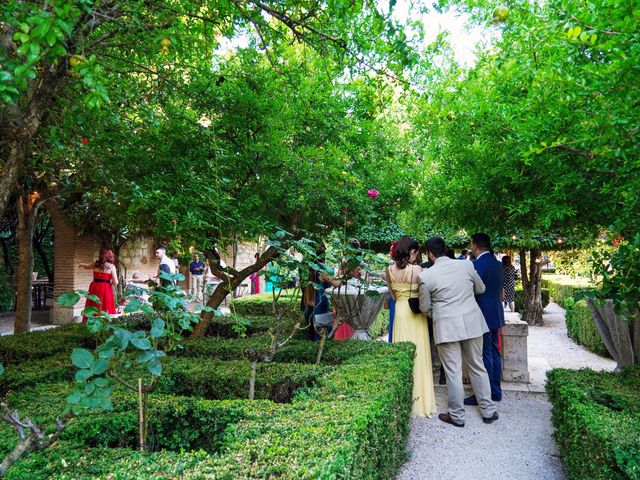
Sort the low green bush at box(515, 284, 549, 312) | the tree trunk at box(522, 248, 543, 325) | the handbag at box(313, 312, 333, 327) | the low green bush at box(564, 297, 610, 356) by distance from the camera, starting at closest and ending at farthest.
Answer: the handbag at box(313, 312, 333, 327), the low green bush at box(564, 297, 610, 356), the tree trunk at box(522, 248, 543, 325), the low green bush at box(515, 284, 549, 312)

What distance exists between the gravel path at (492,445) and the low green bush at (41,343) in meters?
3.82

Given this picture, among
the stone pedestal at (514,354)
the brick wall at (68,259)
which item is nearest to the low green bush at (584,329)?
the stone pedestal at (514,354)

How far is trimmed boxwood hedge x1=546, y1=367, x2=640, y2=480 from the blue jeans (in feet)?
4.31

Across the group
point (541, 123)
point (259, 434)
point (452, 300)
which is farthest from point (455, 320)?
point (259, 434)

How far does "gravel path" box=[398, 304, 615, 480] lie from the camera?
13.3ft

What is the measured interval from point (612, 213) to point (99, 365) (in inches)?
163

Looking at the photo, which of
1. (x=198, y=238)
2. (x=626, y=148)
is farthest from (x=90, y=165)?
(x=626, y=148)

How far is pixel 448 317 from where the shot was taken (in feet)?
16.4

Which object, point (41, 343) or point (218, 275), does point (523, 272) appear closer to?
point (218, 275)

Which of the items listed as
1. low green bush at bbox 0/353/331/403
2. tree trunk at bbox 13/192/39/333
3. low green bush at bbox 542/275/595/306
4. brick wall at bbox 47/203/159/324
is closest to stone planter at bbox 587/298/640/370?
low green bush at bbox 0/353/331/403

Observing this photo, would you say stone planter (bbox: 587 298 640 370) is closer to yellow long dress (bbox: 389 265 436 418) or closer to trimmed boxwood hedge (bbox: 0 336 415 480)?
yellow long dress (bbox: 389 265 436 418)

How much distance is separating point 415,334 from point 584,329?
20.0 ft

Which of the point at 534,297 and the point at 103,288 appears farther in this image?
the point at 534,297

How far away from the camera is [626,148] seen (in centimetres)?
279
